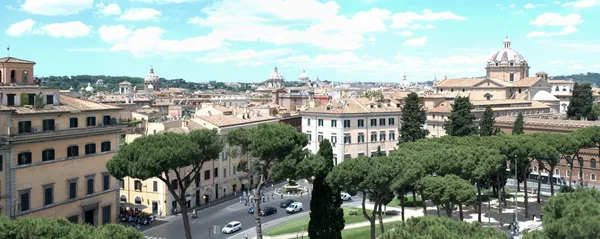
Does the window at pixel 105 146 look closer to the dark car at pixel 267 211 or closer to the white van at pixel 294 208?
the dark car at pixel 267 211

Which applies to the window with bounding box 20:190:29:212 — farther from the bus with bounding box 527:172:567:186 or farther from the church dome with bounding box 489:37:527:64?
the church dome with bounding box 489:37:527:64

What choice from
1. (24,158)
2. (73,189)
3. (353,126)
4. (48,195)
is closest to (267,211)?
(73,189)

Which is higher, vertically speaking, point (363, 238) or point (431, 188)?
point (431, 188)

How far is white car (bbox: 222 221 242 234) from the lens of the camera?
4397 centimetres

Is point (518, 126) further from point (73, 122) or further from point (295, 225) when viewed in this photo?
point (73, 122)

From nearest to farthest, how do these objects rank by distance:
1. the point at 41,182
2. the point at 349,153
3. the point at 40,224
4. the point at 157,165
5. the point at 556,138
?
the point at 40,224
the point at 157,165
the point at 41,182
the point at 556,138
the point at 349,153

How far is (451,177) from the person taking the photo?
36.3 metres

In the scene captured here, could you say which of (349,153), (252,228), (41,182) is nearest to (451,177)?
(252,228)

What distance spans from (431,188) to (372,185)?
156 inches

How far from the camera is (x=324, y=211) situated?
36.2 metres

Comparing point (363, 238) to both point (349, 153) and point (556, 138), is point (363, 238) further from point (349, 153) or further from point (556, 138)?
point (349, 153)

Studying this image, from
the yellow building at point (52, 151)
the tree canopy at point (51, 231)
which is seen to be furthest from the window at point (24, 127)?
the tree canopy at point (51, 231)

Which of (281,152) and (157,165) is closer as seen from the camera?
(157,165)

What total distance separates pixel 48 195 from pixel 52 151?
295cm
